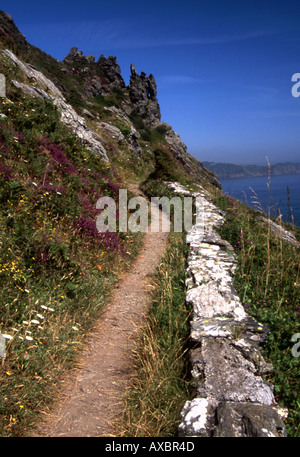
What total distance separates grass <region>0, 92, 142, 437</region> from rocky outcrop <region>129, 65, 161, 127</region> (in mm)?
52301

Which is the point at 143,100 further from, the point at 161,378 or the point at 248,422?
the point at 248,422

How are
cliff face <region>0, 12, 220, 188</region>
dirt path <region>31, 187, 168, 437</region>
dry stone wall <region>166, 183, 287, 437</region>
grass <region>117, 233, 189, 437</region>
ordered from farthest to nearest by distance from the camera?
cliff face <region>0, 12, 220, 188</region>
dirt path <region>31, 187, 168, 437</region>
grass <region>117, 233, 189, 437</region>
dry stone wall <region>166, 183, 287, 437</region>

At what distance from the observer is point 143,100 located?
204 ft

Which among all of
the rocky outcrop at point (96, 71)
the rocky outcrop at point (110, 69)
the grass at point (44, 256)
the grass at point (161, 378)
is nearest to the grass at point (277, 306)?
the grass at point (161, 378)

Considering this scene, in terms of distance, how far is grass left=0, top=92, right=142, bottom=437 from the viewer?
3812mm

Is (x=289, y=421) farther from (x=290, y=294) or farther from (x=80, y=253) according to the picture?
(x=80, y=253)

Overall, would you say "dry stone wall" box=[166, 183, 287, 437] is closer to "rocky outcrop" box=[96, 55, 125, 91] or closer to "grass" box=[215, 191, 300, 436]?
"grass" box=[215, 191, 300, 436]

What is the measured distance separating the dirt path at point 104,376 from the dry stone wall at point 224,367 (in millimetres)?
1138

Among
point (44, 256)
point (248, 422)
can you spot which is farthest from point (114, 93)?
point (248, 422)

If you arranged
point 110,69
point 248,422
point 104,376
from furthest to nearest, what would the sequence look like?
point 110,69, point 104,376, point 248,422

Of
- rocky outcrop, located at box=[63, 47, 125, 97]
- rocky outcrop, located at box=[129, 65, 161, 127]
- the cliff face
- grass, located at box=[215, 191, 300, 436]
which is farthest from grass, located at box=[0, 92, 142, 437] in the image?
rocky outcrop, located at box=[129, 65, 161, 127]

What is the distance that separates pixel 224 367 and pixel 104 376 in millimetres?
1834

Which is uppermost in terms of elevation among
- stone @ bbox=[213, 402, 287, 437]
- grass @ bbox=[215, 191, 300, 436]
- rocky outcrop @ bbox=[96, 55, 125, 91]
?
rocky outcrop @ bbox=[96, 55, 125, 91]
